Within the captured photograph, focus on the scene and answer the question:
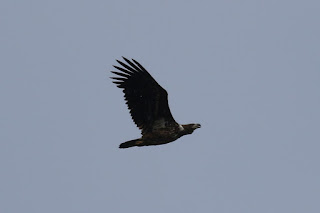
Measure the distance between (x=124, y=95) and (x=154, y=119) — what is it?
4.08ft

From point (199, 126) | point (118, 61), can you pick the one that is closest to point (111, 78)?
point (118, 61)

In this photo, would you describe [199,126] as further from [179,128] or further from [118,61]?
[118,61]

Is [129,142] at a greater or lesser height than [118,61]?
lesser

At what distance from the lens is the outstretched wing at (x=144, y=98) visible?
130ft

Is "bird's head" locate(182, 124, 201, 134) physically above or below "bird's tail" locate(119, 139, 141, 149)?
above

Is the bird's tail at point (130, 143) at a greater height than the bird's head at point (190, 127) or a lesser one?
lesser

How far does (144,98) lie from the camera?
A: 4003 centimetres

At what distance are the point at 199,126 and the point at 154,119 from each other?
1.61 m

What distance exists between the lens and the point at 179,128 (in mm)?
40469

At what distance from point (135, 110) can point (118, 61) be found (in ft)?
5.67

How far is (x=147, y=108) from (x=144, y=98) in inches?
15.6

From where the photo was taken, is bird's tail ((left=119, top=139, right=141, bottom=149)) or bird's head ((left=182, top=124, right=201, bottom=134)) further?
bird's head ((left=182, top=124, right=201, bottom=134))

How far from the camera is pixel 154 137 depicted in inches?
1590

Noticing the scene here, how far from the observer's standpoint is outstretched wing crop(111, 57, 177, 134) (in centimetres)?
3959
